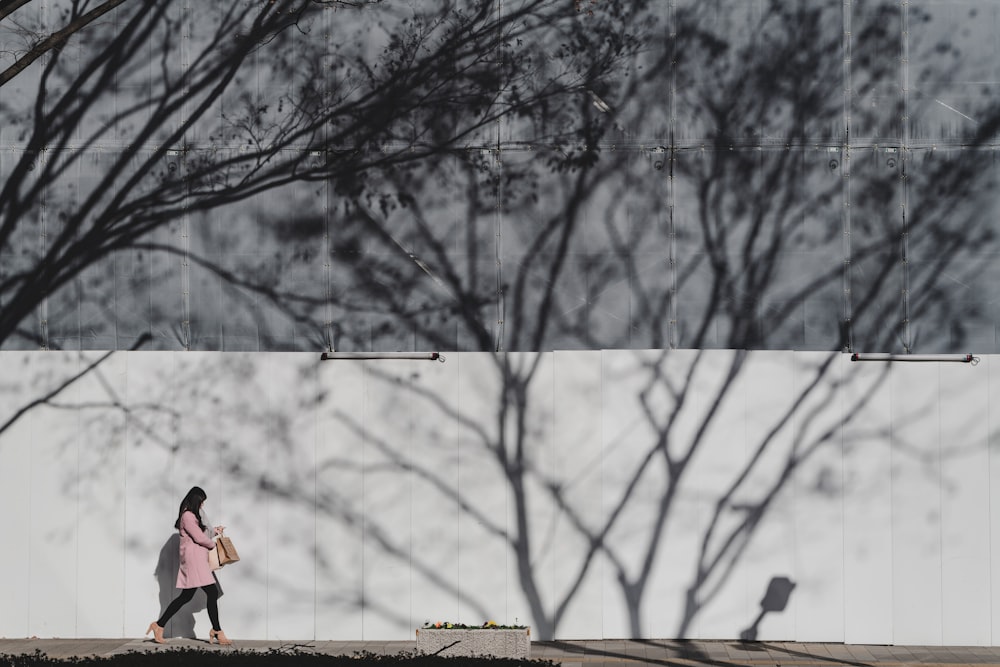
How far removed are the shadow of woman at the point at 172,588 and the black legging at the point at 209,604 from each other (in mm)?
362

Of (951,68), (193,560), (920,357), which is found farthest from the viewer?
(951,68)

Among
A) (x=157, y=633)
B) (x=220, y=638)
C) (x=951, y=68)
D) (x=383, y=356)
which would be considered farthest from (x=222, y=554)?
(x=951, y=68)

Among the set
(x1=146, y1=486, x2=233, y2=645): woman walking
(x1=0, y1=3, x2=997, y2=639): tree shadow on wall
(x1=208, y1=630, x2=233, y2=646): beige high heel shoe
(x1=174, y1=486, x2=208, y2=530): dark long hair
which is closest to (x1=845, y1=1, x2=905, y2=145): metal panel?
(x1=0, y1=3, x2=997, y2=639): tree shadow on wall

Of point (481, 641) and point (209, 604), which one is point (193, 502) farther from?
point (481, 641)

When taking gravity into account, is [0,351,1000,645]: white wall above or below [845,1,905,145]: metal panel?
below

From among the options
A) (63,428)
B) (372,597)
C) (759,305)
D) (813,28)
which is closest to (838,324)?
(759,305)

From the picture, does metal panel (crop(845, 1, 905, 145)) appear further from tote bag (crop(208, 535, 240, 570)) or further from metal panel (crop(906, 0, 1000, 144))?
tote bag (crop(208, 535, 240, 570))

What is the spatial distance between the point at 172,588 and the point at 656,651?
17.0 ft

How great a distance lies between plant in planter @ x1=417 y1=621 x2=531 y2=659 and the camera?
1199 centimetres

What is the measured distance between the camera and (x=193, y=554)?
12.9m

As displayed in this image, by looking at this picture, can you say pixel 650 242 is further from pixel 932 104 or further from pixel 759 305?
pixel 932 104

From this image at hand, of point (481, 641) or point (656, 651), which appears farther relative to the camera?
point (656, 651)

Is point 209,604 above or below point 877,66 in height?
below

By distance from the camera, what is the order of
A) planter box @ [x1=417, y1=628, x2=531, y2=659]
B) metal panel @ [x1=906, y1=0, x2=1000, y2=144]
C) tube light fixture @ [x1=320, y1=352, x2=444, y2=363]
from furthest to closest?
tube light fixture @ [x1=320, y1=352, x2=444, y2=363] < metal panel @ [x1=906, y1=0, x2=1000, y2=144] < planter box @ [x1=417, y1=628, x2=531, y2=659]
